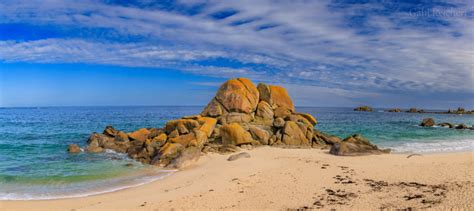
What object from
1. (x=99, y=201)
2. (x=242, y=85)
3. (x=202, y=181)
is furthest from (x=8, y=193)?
(x=242, y=85)

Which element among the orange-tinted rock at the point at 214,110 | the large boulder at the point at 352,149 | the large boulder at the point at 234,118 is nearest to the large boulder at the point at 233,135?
the large boulder at the point at 234,118

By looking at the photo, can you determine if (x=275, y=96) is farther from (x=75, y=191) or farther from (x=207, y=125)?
(x=75, y=191)

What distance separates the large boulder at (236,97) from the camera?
103ft

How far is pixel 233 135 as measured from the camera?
2611 cm

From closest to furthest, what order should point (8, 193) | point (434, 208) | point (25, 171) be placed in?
1. point (434, 208)
2. point (8, 193)
3. point (25, 171)

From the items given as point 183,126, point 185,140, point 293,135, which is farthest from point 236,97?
point 185,140

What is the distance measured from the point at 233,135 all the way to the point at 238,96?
6.29m

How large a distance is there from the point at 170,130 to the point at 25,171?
1112 centimetres

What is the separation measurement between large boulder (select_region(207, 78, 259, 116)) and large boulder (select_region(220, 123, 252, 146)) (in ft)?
16.5

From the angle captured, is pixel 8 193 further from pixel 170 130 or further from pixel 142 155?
pixel 170 130

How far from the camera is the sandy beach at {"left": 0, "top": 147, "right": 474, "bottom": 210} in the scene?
11.3 meters

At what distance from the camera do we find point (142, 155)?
22641 mm

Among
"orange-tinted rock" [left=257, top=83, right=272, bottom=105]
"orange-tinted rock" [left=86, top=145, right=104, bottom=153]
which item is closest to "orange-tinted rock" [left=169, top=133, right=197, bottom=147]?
"orange-tinted rock" [left=86, top=145, right=104, bottom=153]

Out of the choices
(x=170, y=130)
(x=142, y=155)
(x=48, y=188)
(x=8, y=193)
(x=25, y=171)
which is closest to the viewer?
(x=8, y=193)
